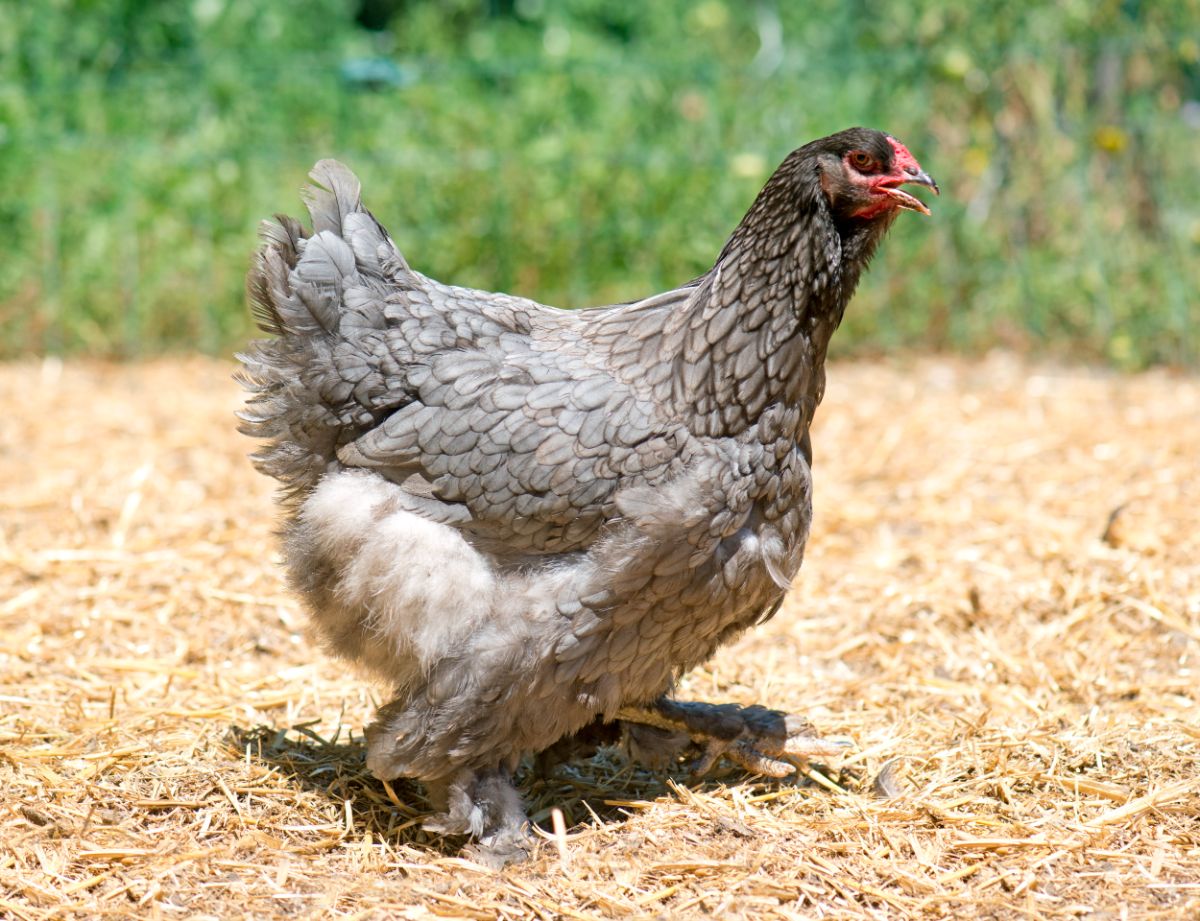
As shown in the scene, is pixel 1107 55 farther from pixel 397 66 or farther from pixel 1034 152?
pixel 397 66

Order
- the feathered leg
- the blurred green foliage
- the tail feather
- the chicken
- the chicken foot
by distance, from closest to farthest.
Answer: the chicken, the feathered leg, the tail feather, the chicken foot, the blurred green foliage

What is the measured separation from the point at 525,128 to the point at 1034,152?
10.0ft

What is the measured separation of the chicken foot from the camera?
11.4ft

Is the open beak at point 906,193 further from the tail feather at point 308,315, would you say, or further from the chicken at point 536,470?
the tail feather at point 308,315

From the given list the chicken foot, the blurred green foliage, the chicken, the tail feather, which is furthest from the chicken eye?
the blurred green foliage

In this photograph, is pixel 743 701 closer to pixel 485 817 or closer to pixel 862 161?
pixel 485 817

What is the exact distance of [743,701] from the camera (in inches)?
160

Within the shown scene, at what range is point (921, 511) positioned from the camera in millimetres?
5465

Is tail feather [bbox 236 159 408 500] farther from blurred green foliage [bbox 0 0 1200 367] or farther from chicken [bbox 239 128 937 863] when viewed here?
blurred green foliage [bbox 0 0 1200 367]

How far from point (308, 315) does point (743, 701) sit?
179cm

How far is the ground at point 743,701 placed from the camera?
2.96 m

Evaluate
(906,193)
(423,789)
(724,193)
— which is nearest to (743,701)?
(423,789)

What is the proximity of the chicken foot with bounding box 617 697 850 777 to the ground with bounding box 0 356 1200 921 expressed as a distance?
0.26 ft

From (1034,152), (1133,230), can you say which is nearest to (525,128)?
(1034,152)
